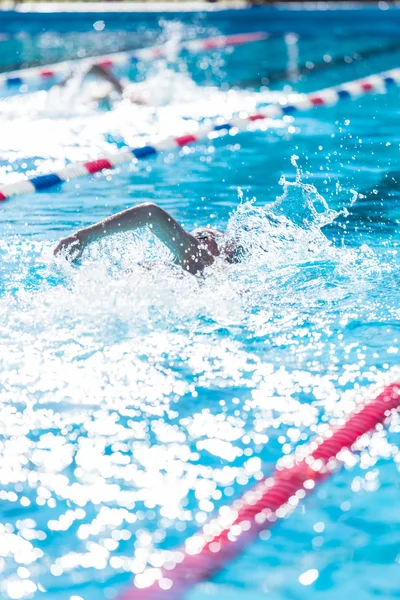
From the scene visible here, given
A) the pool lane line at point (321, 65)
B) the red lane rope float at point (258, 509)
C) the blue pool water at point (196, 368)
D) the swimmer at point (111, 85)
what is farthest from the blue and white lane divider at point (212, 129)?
the red lane rope float at point (258, 509)

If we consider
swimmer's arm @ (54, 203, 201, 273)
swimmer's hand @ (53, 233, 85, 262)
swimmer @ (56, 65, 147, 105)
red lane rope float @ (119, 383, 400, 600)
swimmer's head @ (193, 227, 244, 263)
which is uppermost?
swimmer @ (56, 65, 147, 105)

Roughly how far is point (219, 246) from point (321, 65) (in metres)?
6.26

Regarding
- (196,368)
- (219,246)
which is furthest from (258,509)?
(219,246)

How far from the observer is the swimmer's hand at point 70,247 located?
3.24m

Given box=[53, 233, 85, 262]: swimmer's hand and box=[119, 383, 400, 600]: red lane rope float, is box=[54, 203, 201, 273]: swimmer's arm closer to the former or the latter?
box=[53, 233, 85, 262]: swimmer's hand

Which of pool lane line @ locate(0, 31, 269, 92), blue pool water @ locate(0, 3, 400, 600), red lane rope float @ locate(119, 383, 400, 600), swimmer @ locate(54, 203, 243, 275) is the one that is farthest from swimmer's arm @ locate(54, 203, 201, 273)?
pool lane line @ locate(0, 31, 269, 92)

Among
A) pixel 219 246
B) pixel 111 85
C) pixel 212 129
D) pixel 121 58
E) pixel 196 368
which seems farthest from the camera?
pixel 121 58

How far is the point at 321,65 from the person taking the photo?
30.7 feet

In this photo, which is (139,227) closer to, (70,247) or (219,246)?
(70,247)

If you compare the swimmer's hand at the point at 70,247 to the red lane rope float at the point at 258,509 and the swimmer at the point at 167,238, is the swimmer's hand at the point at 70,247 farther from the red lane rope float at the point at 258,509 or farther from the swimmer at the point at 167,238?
the red lane rope float at the point at 258,509

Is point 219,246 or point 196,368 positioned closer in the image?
point 196,368

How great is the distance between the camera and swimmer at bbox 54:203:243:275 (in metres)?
3.25

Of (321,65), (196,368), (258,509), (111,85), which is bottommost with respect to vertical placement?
(258,509)

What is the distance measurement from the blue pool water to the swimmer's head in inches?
2.5
